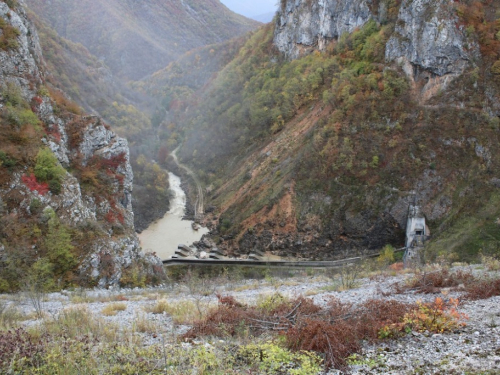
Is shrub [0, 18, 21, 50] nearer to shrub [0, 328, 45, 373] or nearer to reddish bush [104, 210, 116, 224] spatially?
reddish bush [104, 210, 116, 224]

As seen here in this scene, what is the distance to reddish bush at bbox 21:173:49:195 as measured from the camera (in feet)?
82.8

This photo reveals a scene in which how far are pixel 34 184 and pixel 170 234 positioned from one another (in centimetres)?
3281

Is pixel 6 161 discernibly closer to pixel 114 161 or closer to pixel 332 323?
pixel 114 161

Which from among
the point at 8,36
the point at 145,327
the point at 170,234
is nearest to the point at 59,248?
the point at 145,327

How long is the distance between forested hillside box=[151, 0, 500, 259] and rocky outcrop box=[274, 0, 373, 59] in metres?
0.80

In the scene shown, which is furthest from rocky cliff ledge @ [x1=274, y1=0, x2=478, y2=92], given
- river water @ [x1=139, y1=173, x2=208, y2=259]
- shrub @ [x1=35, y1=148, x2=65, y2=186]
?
shrub @ [x1=35, y1=148, x2=65, y2=186]

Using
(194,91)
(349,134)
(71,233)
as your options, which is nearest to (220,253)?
(349,134)

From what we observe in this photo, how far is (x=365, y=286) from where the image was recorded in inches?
608

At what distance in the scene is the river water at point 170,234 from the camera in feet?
174

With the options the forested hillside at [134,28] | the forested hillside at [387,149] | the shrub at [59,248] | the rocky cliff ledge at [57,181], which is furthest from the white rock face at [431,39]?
the forested hillside at [134,28]

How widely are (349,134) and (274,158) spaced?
1258cm

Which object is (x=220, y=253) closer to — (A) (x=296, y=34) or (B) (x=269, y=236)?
(B) (x=269, y=236)

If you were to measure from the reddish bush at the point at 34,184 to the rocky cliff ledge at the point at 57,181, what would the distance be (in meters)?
0.06

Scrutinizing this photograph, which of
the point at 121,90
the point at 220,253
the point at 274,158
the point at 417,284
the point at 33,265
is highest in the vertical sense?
the point at 121,90
